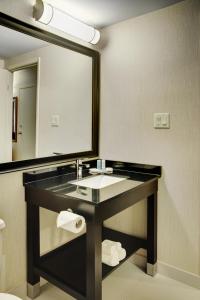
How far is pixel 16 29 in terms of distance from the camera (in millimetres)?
1514

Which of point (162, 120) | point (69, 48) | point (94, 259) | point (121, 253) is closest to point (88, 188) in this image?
point (94, 259)

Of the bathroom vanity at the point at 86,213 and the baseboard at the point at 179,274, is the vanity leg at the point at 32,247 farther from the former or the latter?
the baseboard at the point at 179,274

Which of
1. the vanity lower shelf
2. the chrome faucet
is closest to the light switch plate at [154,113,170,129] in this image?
the chrome faucet

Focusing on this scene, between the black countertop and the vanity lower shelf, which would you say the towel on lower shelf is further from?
the black countertop

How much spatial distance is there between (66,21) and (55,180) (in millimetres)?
1087

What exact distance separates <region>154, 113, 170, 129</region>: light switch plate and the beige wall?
0.03 m

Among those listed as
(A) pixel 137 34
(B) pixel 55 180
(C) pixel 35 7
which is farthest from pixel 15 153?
(A) pixel 137 34

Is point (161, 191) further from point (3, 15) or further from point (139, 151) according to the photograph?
point (3, 15)

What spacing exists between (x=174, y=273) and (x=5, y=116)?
163 centimetres

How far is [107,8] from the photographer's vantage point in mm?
1746

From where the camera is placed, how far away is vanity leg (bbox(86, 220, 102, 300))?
1.30 meters

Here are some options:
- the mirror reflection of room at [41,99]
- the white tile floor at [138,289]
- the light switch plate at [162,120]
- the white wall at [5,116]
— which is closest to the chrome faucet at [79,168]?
the mirror reflection of room at [41,99]

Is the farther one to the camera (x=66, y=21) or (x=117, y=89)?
(x=117, y=89)

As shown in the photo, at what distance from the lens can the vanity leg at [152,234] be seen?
1882 mm
